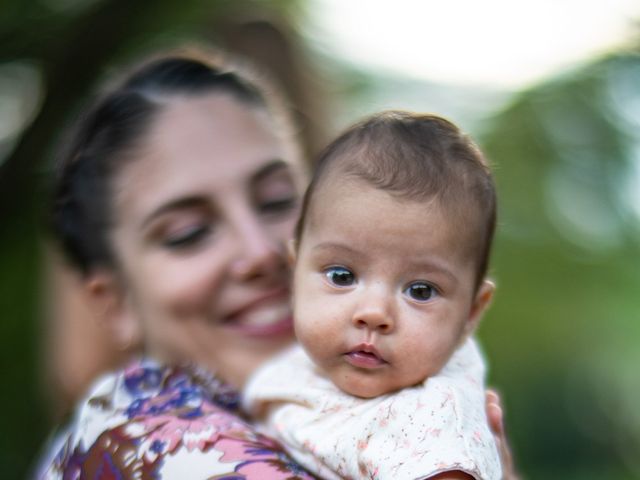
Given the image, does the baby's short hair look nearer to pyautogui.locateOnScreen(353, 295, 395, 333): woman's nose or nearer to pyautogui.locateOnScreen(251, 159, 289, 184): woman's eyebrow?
pyautogui.locateOnScreen(353, 295, 395, 333): woman's nose

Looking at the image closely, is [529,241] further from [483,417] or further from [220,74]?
[483,417]

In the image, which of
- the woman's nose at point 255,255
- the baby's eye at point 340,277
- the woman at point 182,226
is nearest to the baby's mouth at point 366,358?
the baby's eye at point 340,277

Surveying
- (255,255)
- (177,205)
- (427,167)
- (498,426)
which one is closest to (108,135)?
(177,205)

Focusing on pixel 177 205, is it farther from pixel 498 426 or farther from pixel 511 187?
pixel 511 187

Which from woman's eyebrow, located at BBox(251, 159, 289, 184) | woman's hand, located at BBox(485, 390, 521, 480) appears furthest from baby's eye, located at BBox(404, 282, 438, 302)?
woman's eyebrow, located at BBox(251, 159, 289, 184)

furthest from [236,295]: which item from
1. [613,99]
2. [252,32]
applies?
[613,99]

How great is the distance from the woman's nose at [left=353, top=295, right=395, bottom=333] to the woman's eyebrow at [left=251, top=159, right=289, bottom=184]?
3.08 ft

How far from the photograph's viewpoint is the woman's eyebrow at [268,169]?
2.49 meters

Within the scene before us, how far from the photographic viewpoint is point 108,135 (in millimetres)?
2508

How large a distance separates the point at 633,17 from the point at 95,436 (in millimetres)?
6204

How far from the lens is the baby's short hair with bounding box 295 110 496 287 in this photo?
1.63 metres

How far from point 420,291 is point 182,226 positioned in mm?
948

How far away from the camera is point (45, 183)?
6559 millimetres

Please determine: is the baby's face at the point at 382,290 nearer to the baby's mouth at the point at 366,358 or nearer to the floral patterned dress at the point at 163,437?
the baby's mouth at the point at 366,358
